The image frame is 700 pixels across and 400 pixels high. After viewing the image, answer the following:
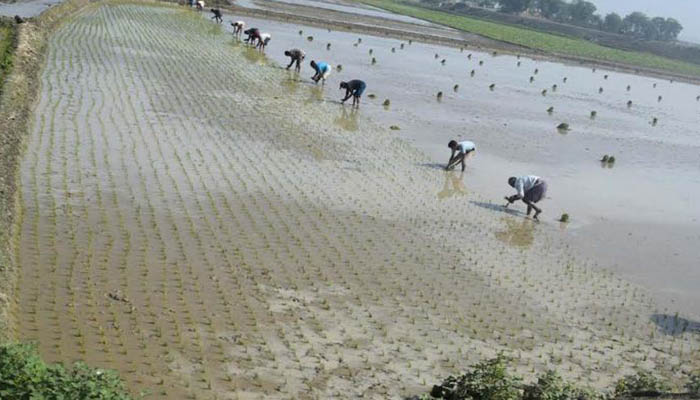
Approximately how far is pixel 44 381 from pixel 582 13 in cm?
11855

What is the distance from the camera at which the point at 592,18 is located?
11531 cm

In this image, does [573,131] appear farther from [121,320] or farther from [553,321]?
[121,320]

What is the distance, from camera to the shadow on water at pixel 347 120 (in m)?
19.2

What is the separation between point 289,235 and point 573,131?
16503mm

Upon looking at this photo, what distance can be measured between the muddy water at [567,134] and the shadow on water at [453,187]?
22 cm

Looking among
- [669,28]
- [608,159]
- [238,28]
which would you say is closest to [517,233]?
[608,159]

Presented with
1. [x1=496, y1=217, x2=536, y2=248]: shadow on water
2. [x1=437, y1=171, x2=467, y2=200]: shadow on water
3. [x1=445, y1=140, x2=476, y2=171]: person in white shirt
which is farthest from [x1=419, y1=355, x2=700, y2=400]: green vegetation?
[x1=445, y1=140, x2=476, y2=171]: person in white shirt

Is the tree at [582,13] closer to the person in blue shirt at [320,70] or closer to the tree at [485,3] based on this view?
the tree at [485,3]

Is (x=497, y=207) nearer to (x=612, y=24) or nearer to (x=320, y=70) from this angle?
(x=320, y=70)

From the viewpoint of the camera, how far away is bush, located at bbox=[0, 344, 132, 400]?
489 cm

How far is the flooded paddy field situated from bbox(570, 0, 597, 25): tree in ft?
340

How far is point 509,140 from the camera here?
70.7ft

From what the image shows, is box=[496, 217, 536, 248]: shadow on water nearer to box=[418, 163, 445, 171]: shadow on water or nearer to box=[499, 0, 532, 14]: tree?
box=[418, 163, 445, 171]: shadow on water

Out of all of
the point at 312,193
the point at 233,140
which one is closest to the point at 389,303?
the point at 312,193
